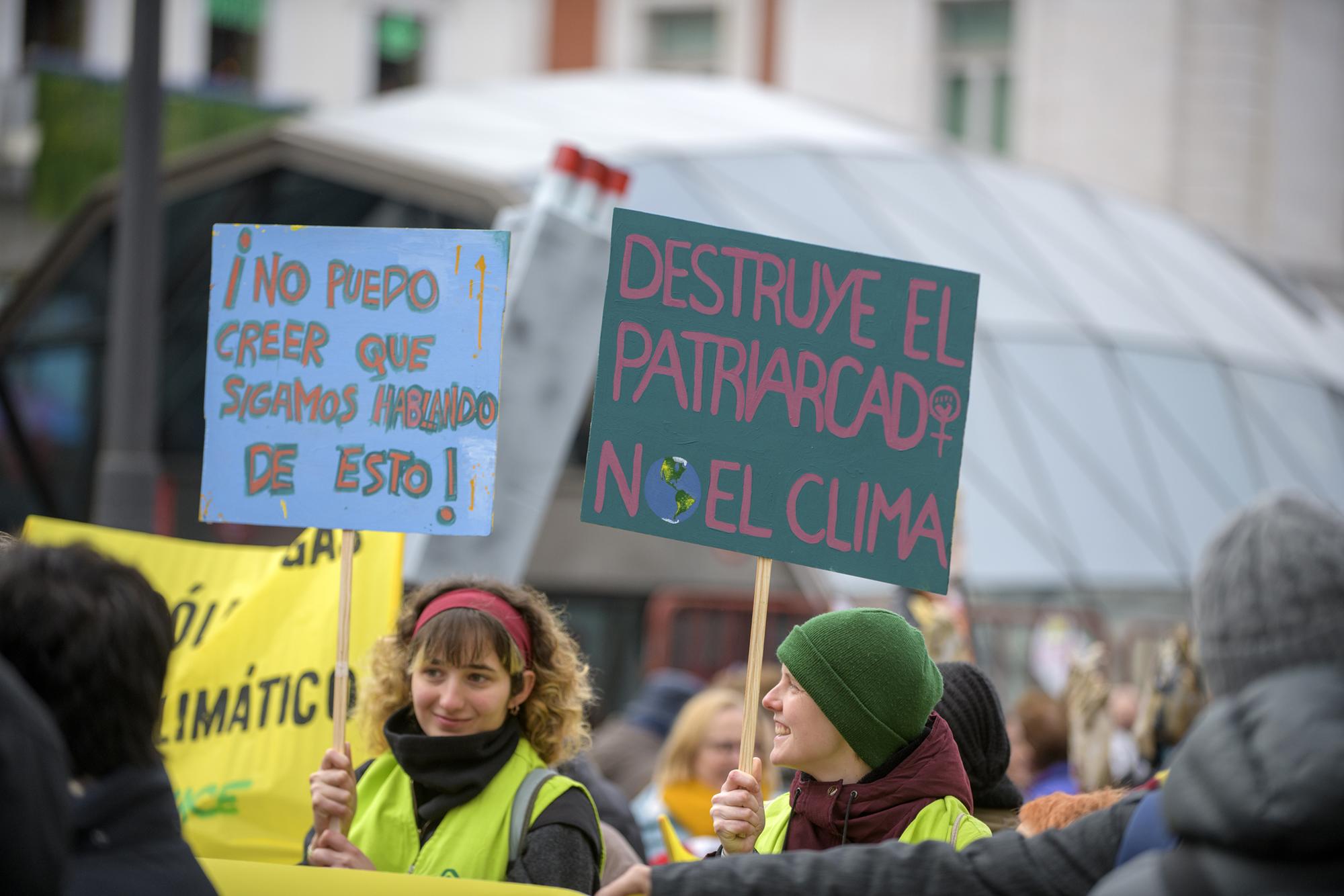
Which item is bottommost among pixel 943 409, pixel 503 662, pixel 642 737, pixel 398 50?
pixel 642 737

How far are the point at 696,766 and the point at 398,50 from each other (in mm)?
23102

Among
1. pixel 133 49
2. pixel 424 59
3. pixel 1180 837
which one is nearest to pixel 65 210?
pixel 424 59

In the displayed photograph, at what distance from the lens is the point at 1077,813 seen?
303cm

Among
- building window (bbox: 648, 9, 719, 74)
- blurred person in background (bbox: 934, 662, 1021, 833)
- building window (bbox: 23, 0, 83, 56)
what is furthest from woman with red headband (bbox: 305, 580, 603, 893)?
building window (bbox: 23, 0, 83, 56)

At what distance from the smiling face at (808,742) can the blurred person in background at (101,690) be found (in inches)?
49.3

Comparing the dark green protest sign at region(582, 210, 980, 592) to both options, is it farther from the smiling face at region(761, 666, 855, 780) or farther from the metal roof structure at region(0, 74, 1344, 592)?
the metal roof structure at region(0, 74, 1344, 592)

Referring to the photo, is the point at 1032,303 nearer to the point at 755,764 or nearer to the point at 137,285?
the point at 137,285

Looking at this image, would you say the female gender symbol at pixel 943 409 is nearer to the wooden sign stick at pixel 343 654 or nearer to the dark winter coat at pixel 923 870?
the dark winter coat at pixel 923 870

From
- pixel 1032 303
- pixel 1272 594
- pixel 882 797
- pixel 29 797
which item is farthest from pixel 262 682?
pixel 1032 303

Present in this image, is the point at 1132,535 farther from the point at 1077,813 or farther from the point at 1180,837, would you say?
the point at 1180,837

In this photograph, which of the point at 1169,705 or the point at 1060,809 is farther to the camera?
the point at 1169,705

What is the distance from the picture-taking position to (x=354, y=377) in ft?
12.3

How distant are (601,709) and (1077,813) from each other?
954 centimetres

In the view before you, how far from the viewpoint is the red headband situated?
3.58 m
